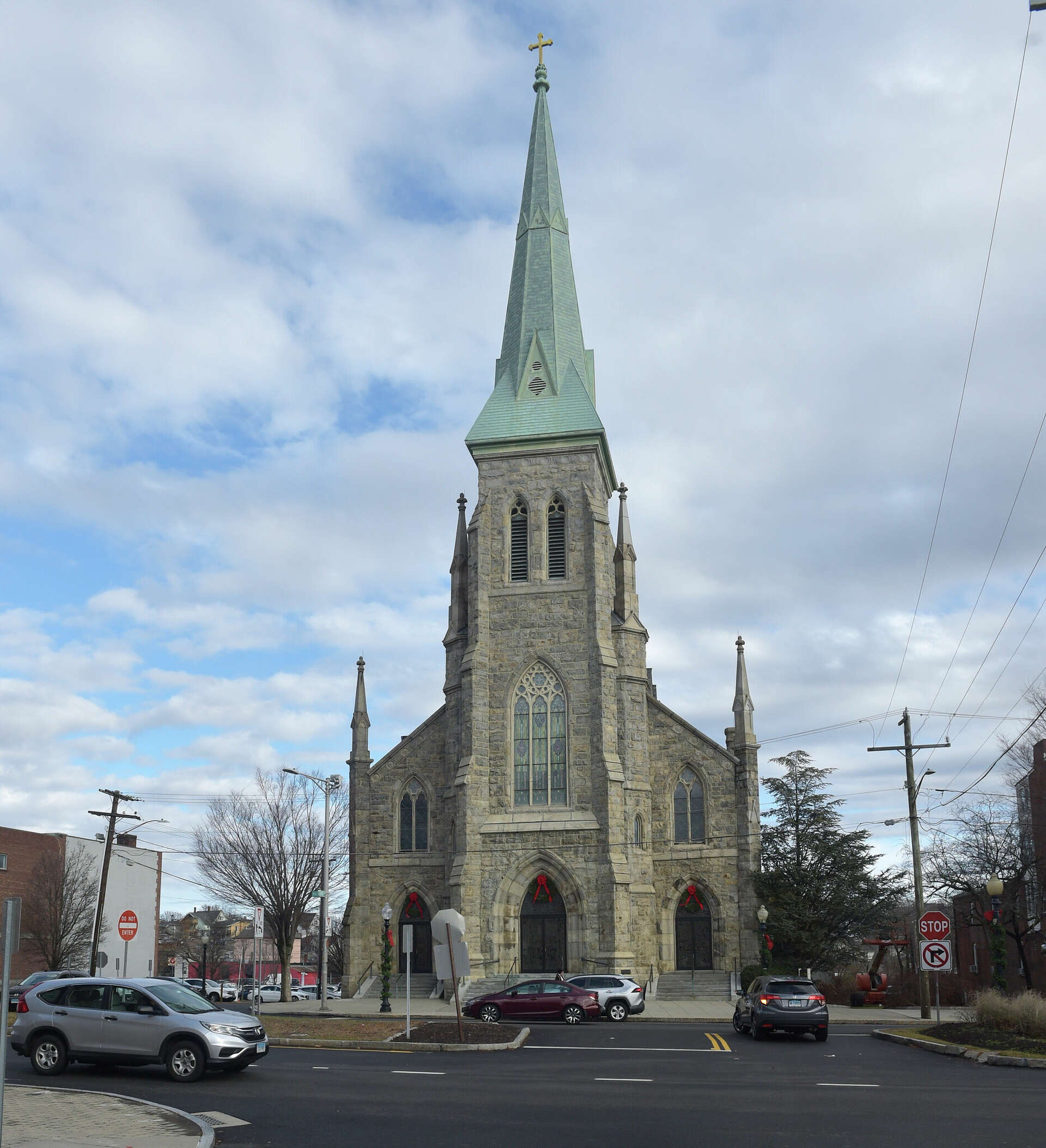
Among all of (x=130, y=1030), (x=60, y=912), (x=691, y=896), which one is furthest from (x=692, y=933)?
(x=60, y=912)

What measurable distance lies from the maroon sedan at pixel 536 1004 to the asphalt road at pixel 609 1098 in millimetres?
8151

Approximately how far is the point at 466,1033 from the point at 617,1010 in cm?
908

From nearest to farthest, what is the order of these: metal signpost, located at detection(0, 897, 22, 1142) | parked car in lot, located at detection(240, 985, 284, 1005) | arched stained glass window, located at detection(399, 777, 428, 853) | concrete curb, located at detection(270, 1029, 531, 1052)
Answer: metal signpost, located at detection(0, 897, 22, 1142) → concrete curb, located at detection(270, 1029, 531, 1052) → arched stained glass window, located at detection(399, 777, 428, 853) → parked car in lot, located at detection(240, 985, 284, 1005)

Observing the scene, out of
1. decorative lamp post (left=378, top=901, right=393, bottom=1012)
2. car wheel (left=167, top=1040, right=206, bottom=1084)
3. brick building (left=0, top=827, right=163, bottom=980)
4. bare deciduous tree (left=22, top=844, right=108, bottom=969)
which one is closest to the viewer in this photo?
car wheel (left=167, top=1040, right=206, bottom=1084)

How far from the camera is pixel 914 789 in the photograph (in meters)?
32.3

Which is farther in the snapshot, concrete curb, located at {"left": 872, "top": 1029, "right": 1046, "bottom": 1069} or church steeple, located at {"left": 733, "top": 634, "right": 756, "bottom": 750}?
church steeple, located at {"left": 733, "top": 634, "right": 756, "bottom": 750}

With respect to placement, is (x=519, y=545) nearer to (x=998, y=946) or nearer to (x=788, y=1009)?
(x=998, y=946)

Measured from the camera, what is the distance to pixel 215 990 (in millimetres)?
45969

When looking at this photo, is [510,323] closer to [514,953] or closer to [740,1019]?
[514,953]

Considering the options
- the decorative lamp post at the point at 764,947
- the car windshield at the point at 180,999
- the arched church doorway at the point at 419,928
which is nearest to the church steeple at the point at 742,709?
the decorative lamp post at the point at 764,947

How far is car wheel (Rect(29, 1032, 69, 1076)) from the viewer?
16.5 m

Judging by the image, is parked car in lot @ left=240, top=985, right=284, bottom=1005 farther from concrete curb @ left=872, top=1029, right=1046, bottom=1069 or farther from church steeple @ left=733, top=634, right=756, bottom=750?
concrete curb @ left=872, top=1029, right=1046, bottom=1069

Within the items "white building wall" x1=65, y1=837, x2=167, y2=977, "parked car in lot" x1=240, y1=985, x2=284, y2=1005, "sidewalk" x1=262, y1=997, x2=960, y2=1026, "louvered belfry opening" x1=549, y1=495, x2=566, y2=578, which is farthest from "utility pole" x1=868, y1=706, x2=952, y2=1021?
"white building wall" x1=65, y1=837, x2=167, y2=977

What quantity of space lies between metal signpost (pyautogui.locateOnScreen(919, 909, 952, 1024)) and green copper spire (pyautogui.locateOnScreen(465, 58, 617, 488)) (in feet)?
82.4
